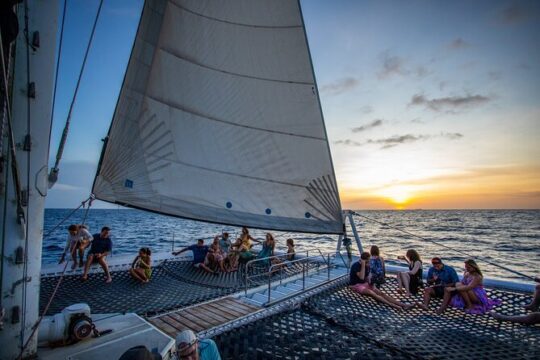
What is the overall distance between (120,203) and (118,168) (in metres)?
0.72

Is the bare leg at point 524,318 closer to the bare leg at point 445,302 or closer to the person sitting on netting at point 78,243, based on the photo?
the bare leg at point 445,302

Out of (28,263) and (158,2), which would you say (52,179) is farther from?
(158,2)

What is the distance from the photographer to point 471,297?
572 centimetres

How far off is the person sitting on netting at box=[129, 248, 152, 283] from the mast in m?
4.53

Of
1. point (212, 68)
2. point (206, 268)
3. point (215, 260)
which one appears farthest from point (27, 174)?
point (215, 260)

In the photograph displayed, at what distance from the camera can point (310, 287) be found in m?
6.53

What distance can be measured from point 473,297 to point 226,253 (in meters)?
6.87

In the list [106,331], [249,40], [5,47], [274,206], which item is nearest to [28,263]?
[106,331]

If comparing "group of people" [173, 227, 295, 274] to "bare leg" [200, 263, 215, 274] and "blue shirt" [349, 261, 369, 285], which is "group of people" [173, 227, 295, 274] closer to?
"bare leg" [200, 263, 215, 274]

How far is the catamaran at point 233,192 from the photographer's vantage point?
4.19 meters

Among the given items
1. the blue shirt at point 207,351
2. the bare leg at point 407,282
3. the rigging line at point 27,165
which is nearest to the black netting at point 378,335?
the bare leg at point 407,282

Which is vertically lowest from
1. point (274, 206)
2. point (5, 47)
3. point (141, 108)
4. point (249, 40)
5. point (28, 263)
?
point (28, 263)

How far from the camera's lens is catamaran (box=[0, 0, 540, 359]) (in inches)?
165

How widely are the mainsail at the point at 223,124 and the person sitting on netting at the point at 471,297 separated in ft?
8.57
